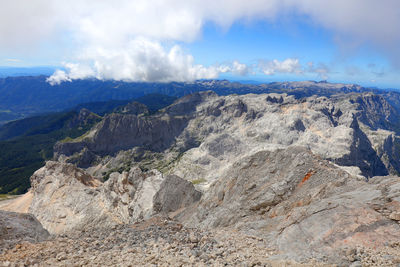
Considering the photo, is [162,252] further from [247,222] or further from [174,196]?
[174,196]

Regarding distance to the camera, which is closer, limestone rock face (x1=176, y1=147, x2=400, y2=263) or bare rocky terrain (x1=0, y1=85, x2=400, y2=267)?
bare rocky terrain (x1=0, y1=85, x2=400, y2=267)

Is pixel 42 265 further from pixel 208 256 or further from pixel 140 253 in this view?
pixel 208 256

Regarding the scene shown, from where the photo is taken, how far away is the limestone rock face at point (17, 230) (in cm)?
2051

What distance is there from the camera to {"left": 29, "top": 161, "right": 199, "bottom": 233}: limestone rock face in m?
45.7

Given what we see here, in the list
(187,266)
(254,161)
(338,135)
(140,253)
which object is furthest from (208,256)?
(338,135)

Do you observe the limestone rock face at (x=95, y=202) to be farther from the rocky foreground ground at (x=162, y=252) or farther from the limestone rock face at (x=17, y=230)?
the rocky foreground ground at (x=162, y=252)

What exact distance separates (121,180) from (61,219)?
18457 millimetres

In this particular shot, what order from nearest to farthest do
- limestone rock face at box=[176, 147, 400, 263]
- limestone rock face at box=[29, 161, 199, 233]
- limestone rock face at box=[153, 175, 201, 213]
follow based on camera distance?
limestone rock face at box=[176, 147, 400, 263] < limestone rock face at box=[29, 161, 199, 233] < limestone rock face at box=[153, 175, 201, 213]

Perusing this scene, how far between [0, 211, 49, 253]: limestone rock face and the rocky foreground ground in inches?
124

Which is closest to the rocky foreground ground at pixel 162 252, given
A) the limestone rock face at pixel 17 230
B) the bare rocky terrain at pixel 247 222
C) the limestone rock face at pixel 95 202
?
the bare rocky terrain at pixel 247 222

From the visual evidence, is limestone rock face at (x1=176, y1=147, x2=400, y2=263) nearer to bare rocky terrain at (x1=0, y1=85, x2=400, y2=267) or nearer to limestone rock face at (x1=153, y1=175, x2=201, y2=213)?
bare rocky terrain at (x1=0, y1=85, x2=400, y2=267)

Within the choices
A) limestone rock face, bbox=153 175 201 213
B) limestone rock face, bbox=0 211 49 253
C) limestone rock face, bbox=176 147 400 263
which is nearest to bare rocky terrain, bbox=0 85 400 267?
limestone rock face, bbox=176 147 400 263

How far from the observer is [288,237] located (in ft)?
56.3

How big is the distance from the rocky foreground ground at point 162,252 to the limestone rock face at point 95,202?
27435 mm
